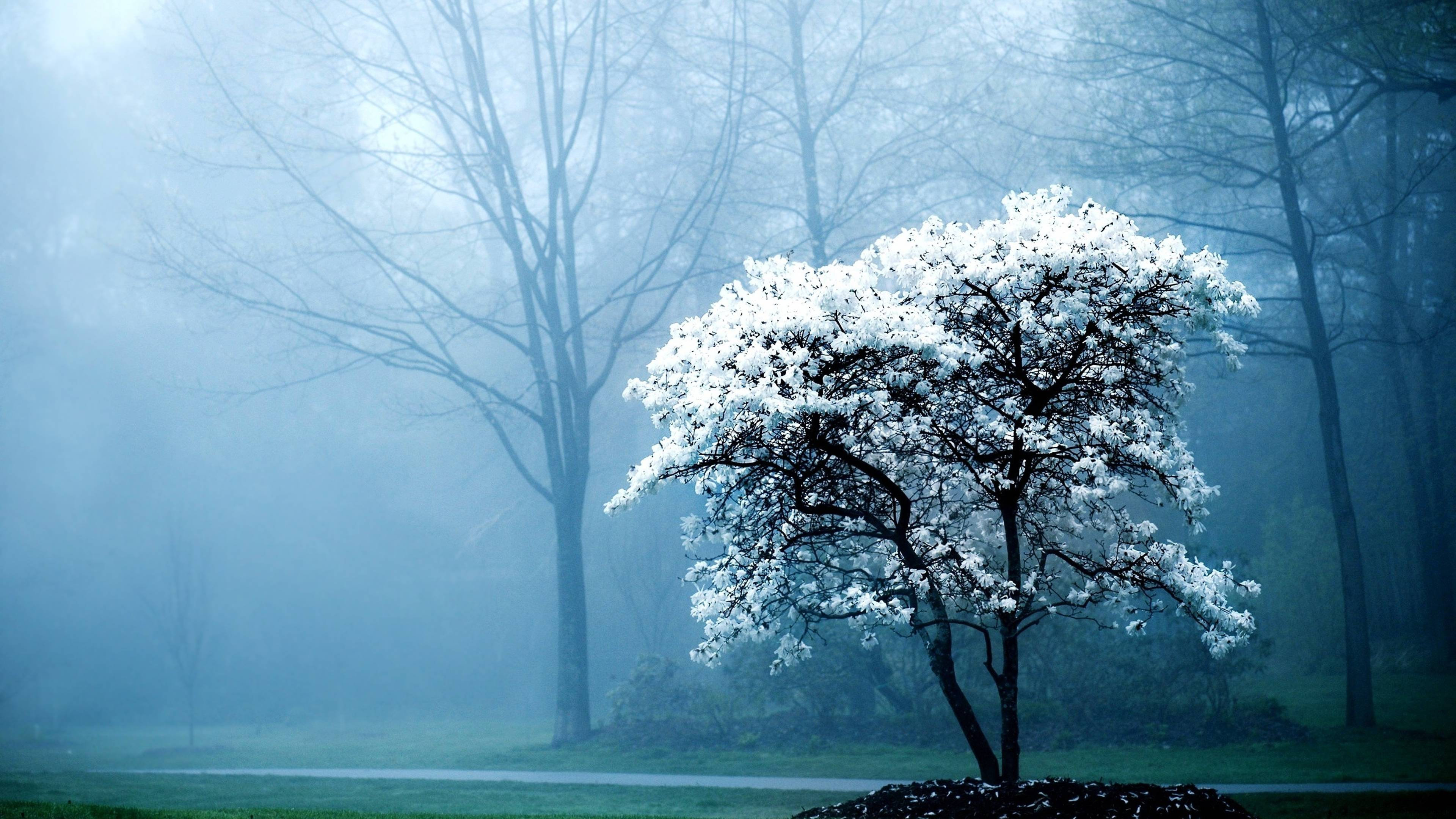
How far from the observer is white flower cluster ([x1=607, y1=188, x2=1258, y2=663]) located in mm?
7797

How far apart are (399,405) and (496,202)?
54.7 feet

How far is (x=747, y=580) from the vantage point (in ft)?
31.5

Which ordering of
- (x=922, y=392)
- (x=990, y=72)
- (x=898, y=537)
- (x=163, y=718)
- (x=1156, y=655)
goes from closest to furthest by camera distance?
(x=922, y=392) → (x=898, y=537) → (x=1156, y=655) → (x=990, y=72) → (x=163, y=718)

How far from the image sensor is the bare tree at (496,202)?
21.5 meters

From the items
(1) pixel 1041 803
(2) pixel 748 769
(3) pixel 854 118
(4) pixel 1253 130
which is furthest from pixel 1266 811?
(4) pixel 1253 130

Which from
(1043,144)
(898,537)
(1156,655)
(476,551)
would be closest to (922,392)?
(898,537)

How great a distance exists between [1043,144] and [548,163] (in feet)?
32.4

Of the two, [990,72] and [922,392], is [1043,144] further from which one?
[922,392]

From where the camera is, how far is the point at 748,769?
51.4 feet

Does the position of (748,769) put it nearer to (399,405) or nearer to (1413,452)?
(399,405)

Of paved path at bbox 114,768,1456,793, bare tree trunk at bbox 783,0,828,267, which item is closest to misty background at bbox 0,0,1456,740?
bare tree trunk at bbox 783,0,828,267

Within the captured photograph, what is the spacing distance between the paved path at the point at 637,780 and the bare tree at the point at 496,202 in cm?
294

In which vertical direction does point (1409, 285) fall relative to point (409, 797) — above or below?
above

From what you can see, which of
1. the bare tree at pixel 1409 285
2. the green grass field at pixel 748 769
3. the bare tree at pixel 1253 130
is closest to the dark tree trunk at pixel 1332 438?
the bare tree at pixel 1253 130
